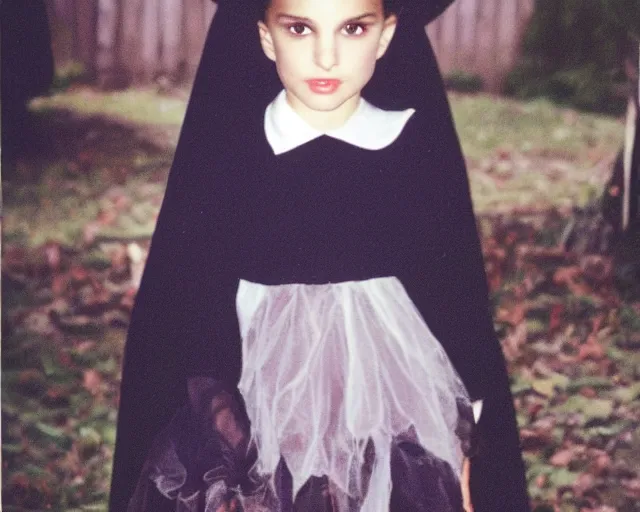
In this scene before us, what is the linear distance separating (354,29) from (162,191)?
58 cm

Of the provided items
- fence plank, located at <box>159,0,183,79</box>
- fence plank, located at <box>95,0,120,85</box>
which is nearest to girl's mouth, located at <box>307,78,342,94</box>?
fence plank, located at <box>159,0,183,79</box>

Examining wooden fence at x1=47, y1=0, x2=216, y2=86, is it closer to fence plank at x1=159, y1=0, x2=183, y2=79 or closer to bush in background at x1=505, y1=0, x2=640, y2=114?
fence plank at x1=159, y1=0, x2=183, y2=79

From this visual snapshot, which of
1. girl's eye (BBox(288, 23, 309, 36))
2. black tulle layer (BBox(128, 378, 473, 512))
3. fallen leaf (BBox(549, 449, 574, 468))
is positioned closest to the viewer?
black tulle layer (BBox(128, 378, 473, 512))

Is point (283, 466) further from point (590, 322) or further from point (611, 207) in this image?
point (611, 207)

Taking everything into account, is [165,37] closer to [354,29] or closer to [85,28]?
[85,28]

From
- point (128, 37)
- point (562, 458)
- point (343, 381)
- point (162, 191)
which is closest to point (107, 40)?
point (128, 37)

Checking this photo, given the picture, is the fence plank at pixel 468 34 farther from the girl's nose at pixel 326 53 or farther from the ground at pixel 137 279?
the girl's nose at pixel 326 53

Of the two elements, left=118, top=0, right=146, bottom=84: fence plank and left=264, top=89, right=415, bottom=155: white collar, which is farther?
left=118, top=0, right=146, bottom=84: fence plank

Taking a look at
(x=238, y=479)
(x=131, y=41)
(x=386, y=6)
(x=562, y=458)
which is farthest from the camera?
(x=131, y=41)

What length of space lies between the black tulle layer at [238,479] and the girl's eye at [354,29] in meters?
0.67

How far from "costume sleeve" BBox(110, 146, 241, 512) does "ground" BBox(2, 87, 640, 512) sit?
246 mm

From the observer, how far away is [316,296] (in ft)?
5.08

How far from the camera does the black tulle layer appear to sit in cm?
144

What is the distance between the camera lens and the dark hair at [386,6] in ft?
5.14
